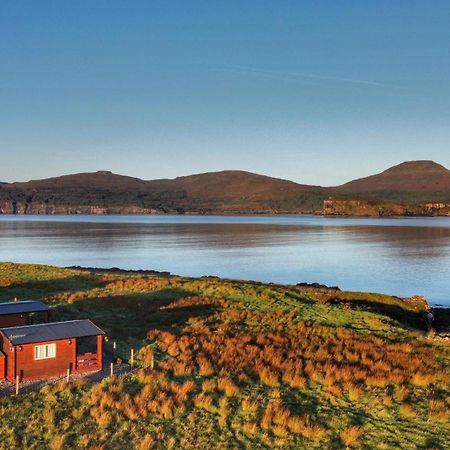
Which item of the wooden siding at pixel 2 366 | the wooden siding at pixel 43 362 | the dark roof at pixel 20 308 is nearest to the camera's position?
the wooden siding at pixel 43 362

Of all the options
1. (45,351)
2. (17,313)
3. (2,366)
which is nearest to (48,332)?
(45,351)

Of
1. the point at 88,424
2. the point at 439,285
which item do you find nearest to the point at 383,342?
the point at 88,424

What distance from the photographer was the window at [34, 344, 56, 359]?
71.0ft

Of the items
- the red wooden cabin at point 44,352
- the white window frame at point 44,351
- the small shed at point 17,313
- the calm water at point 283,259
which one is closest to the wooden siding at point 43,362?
the red wooden cabin at point 44,352

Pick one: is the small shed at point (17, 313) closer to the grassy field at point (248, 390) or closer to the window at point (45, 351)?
the grassy field at point (248, 390)

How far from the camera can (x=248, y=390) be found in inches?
822

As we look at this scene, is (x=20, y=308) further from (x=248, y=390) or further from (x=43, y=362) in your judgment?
(x=248, y=390)

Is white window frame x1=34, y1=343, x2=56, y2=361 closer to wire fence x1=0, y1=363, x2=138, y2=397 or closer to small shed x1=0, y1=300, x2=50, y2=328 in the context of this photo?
wire fence x1=0, y1=363, x2=138, y2=397

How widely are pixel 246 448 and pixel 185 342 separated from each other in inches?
428

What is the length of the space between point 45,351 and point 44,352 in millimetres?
60

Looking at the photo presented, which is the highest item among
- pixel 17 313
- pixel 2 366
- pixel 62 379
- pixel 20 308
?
pixel 20 308

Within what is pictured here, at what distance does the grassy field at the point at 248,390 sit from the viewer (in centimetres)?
1705

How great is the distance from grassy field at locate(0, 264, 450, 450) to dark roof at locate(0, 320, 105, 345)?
8.93ft

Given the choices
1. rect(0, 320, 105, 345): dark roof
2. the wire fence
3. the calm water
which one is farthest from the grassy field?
the calm water
